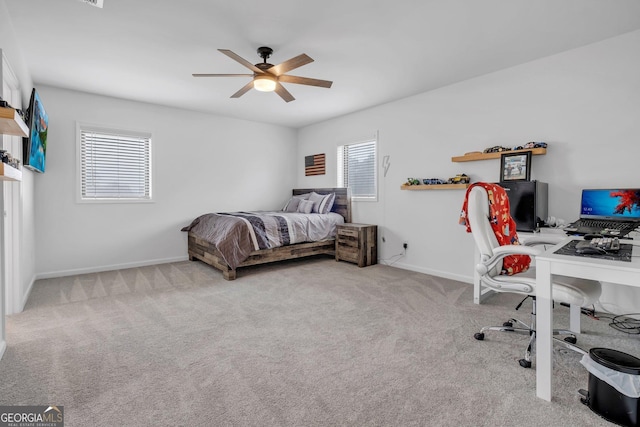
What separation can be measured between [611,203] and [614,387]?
182 cm

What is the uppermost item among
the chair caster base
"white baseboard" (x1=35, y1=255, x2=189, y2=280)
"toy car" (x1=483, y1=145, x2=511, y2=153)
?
"toy car" (x1=483, y1=145, x2=511, y2=153)

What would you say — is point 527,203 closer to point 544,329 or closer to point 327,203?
point 544,329

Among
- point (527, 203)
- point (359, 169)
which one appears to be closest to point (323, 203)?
point (359, 169)

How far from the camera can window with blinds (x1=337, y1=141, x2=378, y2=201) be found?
5078 mm

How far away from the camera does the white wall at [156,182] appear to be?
4051 mm

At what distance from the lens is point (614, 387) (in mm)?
1437

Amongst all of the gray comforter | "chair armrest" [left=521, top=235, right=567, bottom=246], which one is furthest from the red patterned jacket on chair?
the gray comforter

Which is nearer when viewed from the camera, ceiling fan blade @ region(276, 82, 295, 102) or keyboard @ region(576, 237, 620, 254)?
keyboard @ region(576, 237, 620, 254)

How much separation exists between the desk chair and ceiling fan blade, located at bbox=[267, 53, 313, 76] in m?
1.66

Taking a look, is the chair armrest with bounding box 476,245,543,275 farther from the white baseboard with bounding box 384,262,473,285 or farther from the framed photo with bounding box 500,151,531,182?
the white baseboard with bounding box 384,262,473,285

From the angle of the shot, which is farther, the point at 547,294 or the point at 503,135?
the point at 503,135

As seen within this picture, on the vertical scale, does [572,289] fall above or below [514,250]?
below

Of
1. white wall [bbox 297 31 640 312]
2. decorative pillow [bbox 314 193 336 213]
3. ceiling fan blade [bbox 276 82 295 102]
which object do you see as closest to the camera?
white wall [bbox 297 31 640 312]

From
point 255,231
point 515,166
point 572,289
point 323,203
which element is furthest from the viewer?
point 323,203
